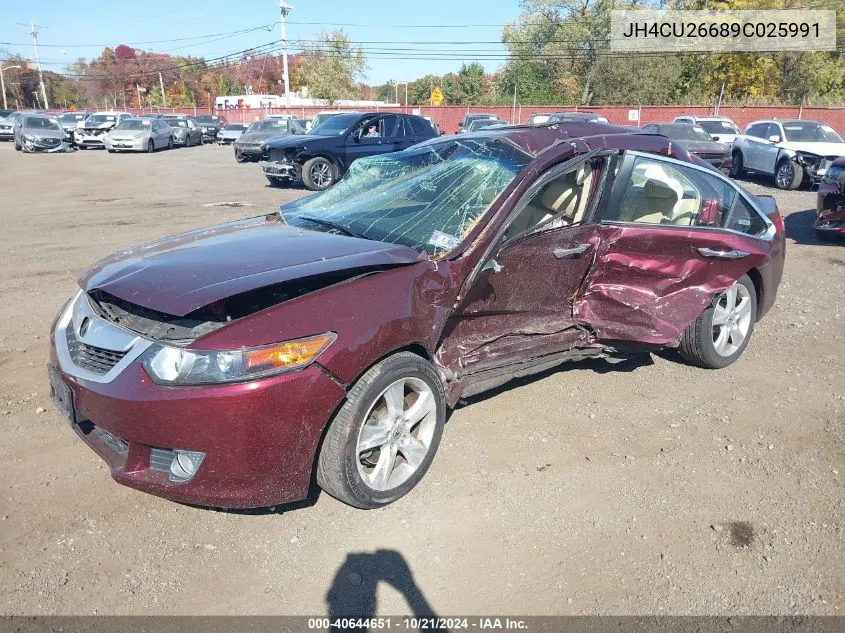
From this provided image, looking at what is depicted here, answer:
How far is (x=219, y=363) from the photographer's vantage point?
251 cm

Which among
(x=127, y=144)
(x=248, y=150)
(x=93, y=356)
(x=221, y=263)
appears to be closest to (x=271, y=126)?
(x=248, y=150)

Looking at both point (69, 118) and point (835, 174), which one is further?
point (69, 118)

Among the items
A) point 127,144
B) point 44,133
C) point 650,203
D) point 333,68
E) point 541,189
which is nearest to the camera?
point 541,189

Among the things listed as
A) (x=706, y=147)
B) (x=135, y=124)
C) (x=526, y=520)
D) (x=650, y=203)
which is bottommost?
(x=526, y=520)

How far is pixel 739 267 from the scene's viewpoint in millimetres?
4445

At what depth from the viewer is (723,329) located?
4668 millimetres

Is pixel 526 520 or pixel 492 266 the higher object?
pixel 492 266

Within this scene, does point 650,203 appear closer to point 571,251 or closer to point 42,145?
point 571,251

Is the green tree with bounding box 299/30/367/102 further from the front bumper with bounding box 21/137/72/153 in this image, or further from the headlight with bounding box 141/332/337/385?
the headlight with bounding box 141/332/337/385

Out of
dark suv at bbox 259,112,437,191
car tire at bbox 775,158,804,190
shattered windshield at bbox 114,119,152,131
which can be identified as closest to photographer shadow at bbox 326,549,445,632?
dark suv at bbox 259,112,437,191

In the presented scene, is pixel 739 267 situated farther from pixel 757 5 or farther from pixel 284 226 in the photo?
pixel 757 5

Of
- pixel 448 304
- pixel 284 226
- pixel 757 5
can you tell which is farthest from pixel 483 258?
pixel 757 5

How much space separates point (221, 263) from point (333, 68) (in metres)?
72.8

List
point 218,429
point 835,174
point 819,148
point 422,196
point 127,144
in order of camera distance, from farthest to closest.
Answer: point 127,144 < point 819,148 < point 835,174 < point 422,196 < point 218,429
